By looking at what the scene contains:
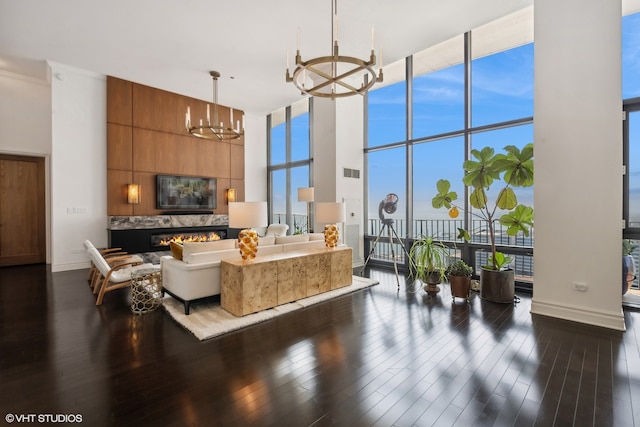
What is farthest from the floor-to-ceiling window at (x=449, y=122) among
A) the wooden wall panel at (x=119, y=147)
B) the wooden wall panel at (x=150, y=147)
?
the wooden wall panel at (x=119, y=147)

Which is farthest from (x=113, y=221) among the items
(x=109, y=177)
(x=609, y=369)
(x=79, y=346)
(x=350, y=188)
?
(x=609, y=369)

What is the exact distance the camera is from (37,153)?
21.7ft

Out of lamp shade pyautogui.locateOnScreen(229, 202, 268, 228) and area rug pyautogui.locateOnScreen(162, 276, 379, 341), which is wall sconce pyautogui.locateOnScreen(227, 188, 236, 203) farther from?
lamp shade pyautogui.locateOnScreen(229, 202, 268, 228)

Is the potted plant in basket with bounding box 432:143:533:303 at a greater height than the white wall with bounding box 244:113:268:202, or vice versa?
the white wall with bounding box 244:113:268:202

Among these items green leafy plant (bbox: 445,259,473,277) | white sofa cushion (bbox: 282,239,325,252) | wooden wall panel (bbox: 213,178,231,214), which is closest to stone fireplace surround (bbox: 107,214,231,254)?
wooden wall panel (bbox: 213,178,231,214)

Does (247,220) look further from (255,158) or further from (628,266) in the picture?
(255,158)

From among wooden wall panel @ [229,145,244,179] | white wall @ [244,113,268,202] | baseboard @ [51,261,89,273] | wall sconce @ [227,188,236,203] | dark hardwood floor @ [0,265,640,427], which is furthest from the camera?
white wall @ [244,113,268,202]

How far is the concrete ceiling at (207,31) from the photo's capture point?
13.8 ft

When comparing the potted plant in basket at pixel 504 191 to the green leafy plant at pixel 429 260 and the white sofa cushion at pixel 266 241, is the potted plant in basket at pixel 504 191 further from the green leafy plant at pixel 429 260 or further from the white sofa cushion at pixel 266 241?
the white sofa cushion at pixel 266 241

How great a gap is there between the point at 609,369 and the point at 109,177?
8.47 m

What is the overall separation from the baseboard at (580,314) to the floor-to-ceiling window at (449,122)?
108 centimetres

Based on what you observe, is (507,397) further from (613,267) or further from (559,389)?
(613,267)

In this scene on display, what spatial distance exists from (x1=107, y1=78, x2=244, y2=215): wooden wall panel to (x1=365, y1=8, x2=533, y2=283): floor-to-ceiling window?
14.8ft

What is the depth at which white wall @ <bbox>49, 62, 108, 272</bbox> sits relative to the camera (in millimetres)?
5996
